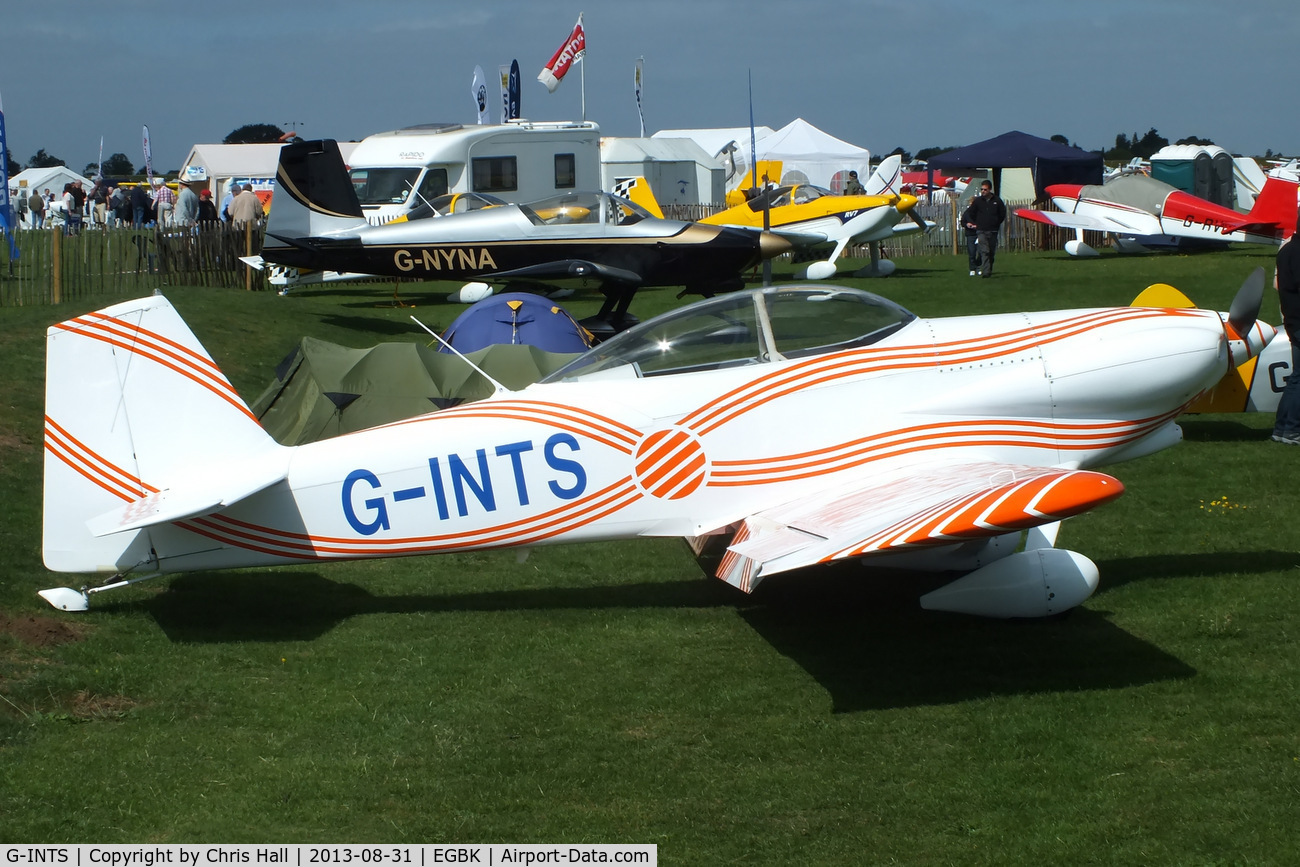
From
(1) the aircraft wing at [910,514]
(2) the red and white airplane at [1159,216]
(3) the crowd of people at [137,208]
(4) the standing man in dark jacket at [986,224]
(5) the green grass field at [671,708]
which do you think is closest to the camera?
(5) the green grass field at [671,708]

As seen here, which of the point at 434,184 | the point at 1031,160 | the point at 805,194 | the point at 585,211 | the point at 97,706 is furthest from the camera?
the point at 1031,160

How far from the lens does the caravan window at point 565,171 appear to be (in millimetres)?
26203

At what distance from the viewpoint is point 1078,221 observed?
27141 mm

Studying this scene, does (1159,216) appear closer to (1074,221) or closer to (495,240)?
(1074,221)

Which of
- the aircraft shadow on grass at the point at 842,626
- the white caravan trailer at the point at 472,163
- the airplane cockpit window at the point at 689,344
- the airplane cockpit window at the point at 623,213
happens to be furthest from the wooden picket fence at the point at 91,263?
the airplane cockpit window at the point at 689,344

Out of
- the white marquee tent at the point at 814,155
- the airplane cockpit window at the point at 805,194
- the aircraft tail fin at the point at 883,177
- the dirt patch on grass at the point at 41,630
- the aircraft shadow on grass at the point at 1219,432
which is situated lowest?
the aircraft shadow on grass at the point at 1219,432

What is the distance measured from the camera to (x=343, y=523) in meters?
5.89

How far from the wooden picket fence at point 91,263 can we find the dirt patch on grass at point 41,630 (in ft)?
37.8

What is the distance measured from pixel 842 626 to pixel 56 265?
45.9 feet

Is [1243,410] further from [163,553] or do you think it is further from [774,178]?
[774,178]

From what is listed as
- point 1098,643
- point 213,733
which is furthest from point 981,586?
point 213,733

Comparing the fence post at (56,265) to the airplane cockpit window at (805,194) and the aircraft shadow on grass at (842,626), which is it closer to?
the aircraft shadow on grass at (842,626)

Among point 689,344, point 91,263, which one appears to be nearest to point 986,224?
point 91,263

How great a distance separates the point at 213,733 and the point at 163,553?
137 centimetres
